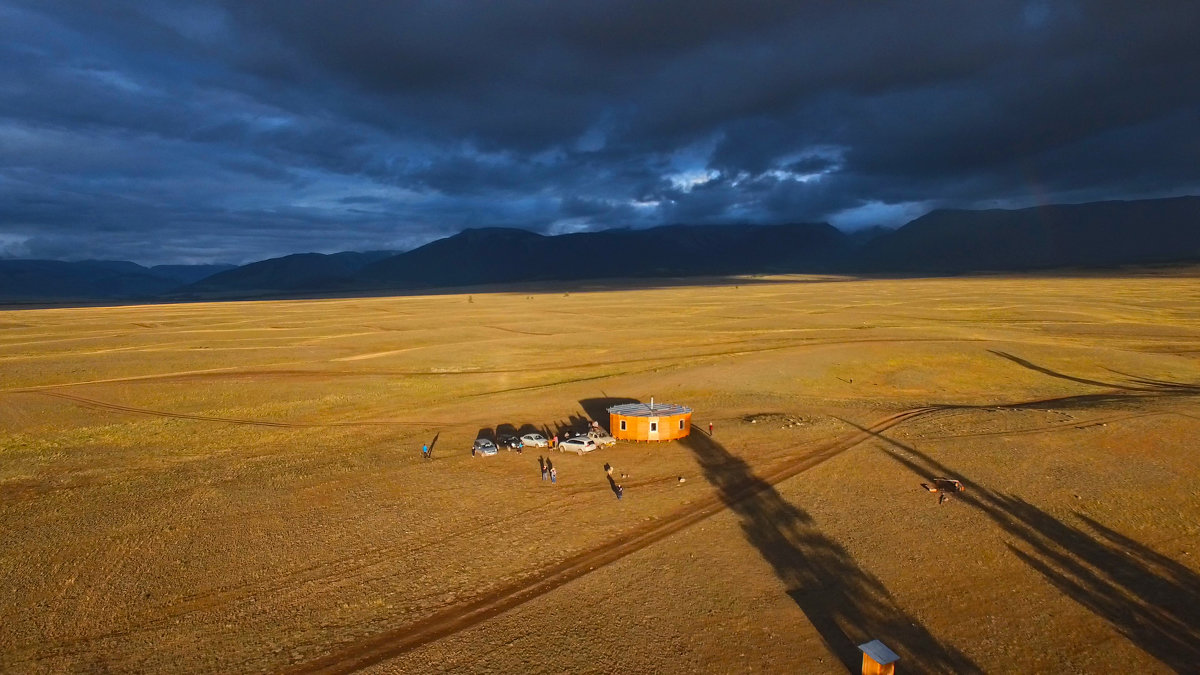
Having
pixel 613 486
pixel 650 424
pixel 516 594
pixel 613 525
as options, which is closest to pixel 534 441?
pixel 650 424

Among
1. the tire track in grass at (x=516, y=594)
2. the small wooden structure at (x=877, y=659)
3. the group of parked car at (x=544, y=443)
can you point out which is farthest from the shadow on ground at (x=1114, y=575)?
the group of parked car at (x=544, y=443)

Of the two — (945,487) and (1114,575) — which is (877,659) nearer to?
(1114,575)

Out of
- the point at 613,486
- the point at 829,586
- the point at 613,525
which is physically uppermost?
the point at 613,486

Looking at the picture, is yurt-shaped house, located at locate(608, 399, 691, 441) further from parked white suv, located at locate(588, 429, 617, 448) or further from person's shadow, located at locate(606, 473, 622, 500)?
person's shadow, located at locate(606, 473, 622, 500)

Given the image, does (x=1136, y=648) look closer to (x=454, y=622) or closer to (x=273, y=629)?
(x=454, y=622)

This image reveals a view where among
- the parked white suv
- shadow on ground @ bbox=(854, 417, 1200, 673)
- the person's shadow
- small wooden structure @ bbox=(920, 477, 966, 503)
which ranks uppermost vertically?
the parked white suv

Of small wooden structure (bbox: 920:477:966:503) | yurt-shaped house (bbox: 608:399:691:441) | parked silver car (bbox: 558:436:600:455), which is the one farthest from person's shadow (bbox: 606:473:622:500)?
small wooden structure (bbox: 920:477:966:503)

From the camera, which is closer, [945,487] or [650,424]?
[945,487]
